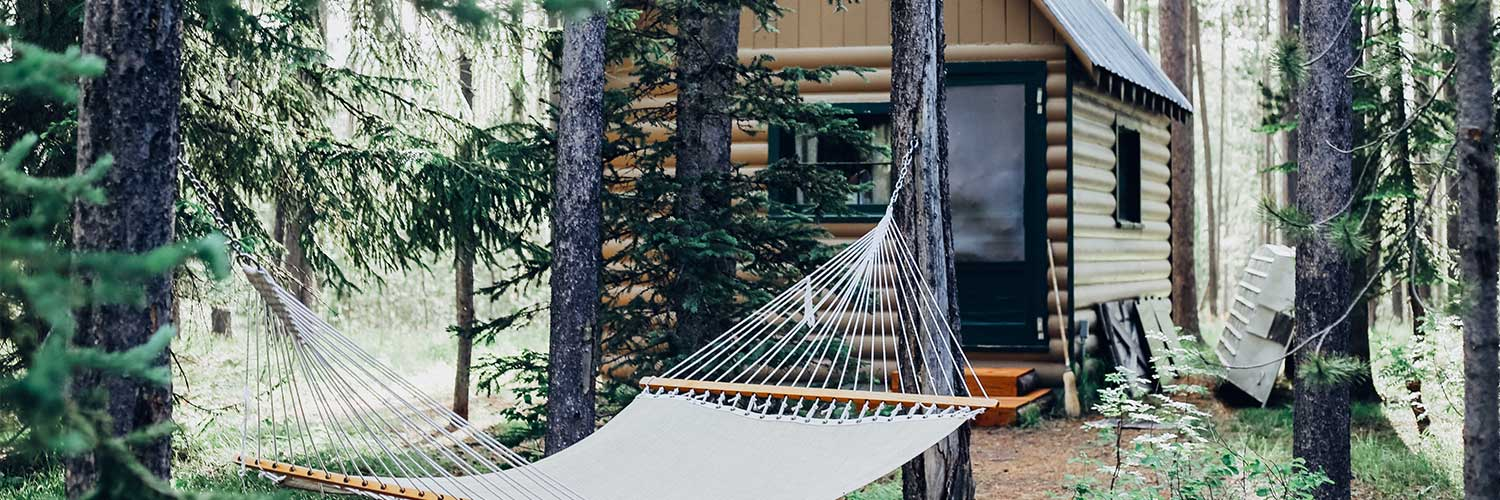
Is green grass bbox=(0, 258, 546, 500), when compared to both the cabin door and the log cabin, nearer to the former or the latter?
the log cabin

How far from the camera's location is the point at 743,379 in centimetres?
667

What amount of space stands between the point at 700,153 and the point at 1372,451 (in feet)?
12.7

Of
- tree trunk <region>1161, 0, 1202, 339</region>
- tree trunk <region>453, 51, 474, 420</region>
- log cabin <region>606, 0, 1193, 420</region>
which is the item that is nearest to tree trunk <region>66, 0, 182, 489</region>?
tree trunk <region>453, 51, 474, 420</region>

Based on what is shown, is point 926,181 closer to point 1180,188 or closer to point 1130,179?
point 1130,179

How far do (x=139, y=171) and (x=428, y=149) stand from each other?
2595 millimetres

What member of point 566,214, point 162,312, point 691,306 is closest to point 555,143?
point 566,214

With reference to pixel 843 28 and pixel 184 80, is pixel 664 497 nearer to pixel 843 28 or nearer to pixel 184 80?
pixel 184 80

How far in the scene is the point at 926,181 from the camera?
5148mm

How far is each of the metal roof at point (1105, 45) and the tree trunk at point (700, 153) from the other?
2470mm

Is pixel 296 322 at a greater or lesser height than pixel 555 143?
lesser

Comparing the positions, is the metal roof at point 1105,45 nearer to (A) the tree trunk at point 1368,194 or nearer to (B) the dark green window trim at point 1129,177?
(B) the dark green window trim at point 1129,177

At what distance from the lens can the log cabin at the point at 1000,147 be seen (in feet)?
26.9

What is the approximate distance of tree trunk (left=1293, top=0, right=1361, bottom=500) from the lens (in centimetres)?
561

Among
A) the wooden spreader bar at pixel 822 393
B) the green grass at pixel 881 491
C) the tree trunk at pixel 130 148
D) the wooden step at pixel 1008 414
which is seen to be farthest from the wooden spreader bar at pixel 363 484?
the wooden step at pixel 1008 414
